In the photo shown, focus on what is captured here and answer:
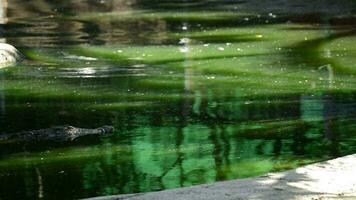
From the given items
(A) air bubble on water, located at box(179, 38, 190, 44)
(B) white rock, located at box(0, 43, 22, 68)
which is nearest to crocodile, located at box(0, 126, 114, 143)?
(B) white rock, located at box(0, 43, 22, 68)

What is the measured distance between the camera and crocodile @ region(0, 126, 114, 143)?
338 inches

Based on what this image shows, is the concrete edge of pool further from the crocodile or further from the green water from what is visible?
the crocodile

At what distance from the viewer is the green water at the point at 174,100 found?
7457 mm

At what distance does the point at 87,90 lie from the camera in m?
11.1

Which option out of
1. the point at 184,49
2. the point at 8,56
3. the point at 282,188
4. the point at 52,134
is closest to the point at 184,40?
the point at 184,49

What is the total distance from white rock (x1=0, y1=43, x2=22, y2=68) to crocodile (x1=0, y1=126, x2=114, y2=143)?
15.4ft

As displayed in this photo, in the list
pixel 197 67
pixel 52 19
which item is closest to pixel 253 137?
pixel 197 67

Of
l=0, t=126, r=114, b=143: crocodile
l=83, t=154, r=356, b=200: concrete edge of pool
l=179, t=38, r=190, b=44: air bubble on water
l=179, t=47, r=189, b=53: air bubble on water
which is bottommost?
l=83, t=154, r=356, b=200: concrete edge of pool

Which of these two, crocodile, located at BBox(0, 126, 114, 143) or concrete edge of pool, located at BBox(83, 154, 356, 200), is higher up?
crocodile, located at BBox(0, 126, 114, 143)

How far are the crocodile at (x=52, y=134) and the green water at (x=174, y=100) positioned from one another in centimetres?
20

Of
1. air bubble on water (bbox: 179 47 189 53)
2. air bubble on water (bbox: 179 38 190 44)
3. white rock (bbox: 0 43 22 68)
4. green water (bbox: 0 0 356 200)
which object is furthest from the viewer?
air bubble on water (bbox: 179 38 190 44)

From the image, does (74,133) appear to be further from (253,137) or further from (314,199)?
(314,199)

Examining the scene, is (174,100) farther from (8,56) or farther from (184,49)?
(184,49)

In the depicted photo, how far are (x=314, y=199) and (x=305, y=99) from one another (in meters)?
4.74
